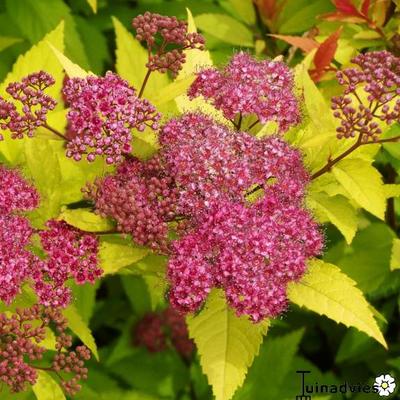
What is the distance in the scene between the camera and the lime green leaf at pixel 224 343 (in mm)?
2295

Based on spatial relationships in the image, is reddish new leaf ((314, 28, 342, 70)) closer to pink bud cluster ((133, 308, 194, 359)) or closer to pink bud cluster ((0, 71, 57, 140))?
pink bud cluster ((0, 71, 57, 140))

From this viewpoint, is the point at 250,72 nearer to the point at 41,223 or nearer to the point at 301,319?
the point at 41,223

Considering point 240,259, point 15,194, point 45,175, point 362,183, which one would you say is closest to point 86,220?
point 15,194

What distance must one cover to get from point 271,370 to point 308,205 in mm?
1161

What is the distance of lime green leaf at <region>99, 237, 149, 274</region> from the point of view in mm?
2326

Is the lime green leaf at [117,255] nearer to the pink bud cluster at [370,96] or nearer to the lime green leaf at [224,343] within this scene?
the lime green leaf at [224,343]

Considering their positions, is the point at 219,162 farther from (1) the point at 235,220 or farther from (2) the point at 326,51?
(2) the point at 326,51

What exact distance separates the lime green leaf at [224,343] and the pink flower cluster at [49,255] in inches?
15.0

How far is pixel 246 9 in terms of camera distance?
3.45 meters

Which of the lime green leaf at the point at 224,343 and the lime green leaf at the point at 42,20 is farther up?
the lime green leaf at the point at 42,20

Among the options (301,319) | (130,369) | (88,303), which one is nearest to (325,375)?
(301,319)

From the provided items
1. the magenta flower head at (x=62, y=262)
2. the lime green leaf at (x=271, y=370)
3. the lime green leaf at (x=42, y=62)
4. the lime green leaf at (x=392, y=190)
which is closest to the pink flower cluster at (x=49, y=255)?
the magenta flower head at (x=62, y=262)

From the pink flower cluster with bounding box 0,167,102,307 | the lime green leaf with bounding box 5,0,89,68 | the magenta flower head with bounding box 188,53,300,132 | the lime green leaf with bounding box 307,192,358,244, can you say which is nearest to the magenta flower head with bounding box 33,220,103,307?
the pink flower cluster with bounding box 0,167,102,307

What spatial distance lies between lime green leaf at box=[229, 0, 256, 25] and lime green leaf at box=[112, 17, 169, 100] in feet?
1.63
